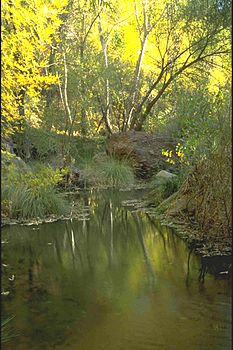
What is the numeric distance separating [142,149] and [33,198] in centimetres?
785

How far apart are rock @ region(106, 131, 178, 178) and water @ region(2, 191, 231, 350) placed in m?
7.87

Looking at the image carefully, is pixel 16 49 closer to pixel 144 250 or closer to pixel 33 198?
pixel 144 250

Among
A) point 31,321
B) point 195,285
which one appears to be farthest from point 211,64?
point 31,321

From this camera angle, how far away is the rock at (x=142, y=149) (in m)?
16.5

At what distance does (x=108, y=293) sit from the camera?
5.54 metres

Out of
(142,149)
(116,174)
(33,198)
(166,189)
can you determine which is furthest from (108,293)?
(142,149)

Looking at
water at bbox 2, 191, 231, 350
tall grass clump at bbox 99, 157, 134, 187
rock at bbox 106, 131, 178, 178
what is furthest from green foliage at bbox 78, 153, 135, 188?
water at bbox 2, 191, 231, 350

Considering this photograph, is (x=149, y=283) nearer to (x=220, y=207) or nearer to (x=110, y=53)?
(x=220, y=207)

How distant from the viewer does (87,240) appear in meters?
8.12

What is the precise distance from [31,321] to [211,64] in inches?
551

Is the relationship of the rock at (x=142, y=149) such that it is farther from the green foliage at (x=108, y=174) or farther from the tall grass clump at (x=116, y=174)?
the tall grass clump at (x=116, y=174)

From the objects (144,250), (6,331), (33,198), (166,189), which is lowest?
(6,331)

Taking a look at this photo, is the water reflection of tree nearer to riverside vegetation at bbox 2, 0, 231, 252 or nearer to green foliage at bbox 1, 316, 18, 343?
riverside vegetation at bbox 2, 0, 231, 252

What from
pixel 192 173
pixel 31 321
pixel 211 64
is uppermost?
pixel 211 64
